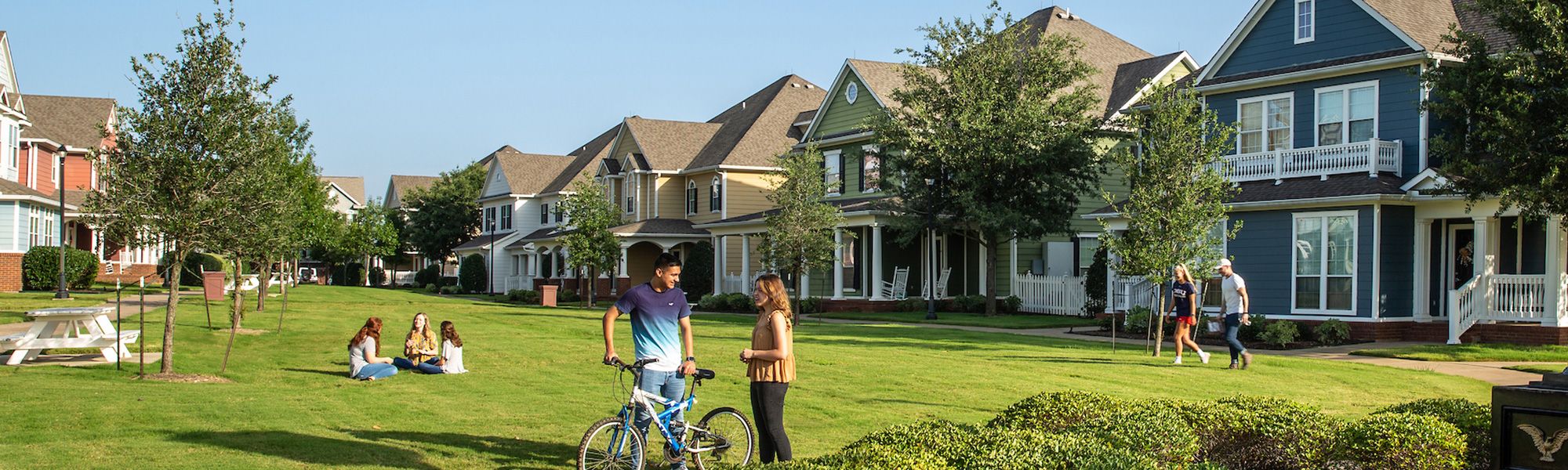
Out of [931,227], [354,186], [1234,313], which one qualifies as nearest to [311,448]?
[1234,313]

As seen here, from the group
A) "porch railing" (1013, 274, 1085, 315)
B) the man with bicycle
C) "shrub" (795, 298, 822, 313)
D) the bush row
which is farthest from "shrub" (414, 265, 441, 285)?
the bush row

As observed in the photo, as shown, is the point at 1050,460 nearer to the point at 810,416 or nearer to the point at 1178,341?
the point at 810,416

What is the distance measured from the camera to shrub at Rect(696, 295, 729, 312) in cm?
3791

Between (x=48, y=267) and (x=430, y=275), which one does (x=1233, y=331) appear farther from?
(x=430, y=275)

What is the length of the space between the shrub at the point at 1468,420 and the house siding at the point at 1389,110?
13847 millimetres

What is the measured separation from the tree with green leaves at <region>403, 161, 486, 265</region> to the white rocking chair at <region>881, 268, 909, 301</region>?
134ft

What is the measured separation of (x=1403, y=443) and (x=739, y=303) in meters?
30.1

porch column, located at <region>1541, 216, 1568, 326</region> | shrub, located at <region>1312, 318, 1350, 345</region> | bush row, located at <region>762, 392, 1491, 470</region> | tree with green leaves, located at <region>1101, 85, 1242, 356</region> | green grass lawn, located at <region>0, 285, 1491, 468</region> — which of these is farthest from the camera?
shrub, located at <region>1312, 318, 1350, 345</region>

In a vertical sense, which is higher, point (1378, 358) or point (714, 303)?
point (1378, 358)

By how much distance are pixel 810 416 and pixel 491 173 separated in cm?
5507

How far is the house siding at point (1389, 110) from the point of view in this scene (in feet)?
74.0

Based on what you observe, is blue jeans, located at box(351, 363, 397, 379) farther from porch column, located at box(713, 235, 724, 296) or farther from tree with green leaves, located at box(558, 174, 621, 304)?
porch column, located at box(713, 235, 724, 296)

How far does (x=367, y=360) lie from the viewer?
14852 mm

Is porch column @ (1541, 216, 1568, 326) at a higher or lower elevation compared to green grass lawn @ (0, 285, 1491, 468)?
higher
